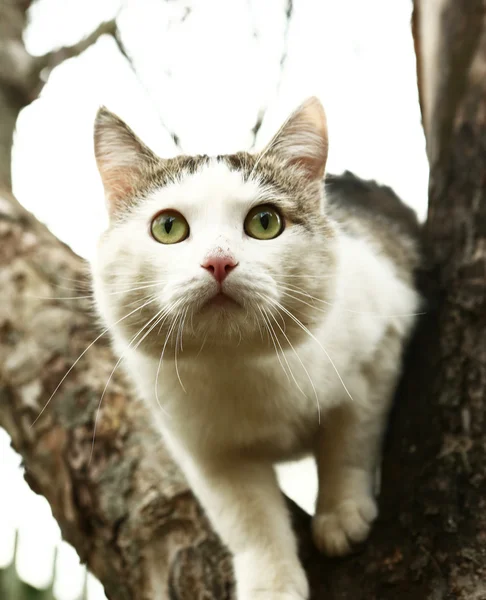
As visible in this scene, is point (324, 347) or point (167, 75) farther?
point (167, 75)

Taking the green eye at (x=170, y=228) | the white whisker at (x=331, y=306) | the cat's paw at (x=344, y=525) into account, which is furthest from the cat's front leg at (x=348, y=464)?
the green eye at (x=170, y=228)

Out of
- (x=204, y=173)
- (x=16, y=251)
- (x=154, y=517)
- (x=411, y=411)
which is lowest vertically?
(x=154, y=517)

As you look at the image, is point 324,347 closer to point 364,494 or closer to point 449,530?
point 364,494

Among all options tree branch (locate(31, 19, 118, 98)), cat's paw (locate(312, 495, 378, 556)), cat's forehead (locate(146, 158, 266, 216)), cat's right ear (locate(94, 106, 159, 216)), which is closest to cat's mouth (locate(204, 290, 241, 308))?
cat's forehead (locate(146, 158, 266, 216))

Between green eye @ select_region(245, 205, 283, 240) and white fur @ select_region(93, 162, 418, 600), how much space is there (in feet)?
0.08

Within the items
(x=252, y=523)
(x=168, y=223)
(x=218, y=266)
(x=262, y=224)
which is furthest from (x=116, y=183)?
(x=252, y=523)

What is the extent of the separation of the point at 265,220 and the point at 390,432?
588mm

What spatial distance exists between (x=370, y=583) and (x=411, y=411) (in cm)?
37

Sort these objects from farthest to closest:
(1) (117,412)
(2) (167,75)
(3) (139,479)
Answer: (2) (167,75) < (1) (117,412) < (3) (139,479)

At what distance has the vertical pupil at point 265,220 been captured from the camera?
1.23 metres

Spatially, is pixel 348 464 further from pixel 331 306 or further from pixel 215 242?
pixel 215 242

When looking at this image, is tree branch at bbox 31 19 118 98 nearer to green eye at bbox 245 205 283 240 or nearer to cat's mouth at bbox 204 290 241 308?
green eye at bbox 245 205 283 240

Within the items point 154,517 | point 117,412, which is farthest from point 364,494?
point 117,412

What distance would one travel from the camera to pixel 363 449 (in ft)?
4.53
